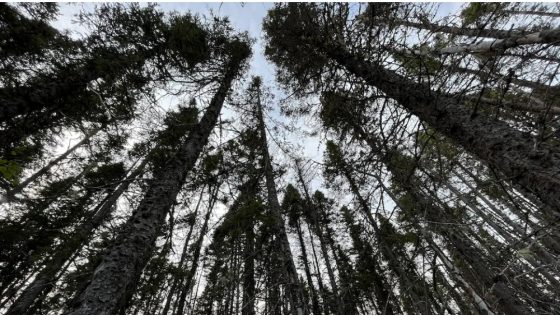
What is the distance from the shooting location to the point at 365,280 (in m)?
12.2

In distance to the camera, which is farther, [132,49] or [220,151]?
[220,151]

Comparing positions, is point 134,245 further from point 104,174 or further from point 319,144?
point 104,174

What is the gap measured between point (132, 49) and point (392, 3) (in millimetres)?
6137

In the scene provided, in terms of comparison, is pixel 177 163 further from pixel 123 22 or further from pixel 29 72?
pixel 123 22

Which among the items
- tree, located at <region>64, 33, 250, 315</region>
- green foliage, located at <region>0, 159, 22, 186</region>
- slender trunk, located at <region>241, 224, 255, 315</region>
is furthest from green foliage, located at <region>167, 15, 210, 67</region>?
green foliage, located at <region>0, 159, 22, 186</region>

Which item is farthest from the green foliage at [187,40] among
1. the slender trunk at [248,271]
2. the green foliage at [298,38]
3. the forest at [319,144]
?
the slender trunk at [248,271]

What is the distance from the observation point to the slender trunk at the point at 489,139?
6.01 feet

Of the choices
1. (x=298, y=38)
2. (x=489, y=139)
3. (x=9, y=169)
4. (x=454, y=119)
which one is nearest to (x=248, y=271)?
(x=9, y=169)

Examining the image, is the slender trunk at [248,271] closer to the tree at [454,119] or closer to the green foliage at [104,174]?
the tree at [454,119]

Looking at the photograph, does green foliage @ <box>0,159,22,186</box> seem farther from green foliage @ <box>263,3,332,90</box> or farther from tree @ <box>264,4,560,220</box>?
green foliage @ <box>263,3,332,90</box>

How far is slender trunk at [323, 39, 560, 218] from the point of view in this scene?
1.83 meters

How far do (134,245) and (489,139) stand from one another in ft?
12.7

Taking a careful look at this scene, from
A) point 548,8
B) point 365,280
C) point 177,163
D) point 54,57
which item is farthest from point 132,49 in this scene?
point 365,280

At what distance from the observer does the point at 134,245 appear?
318 cm
